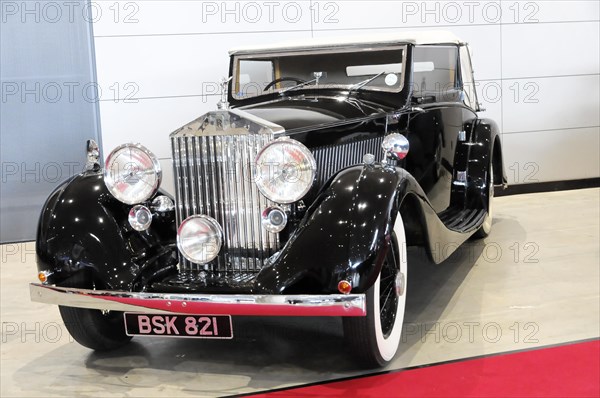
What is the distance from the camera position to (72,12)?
6109mm

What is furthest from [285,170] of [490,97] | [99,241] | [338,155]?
[490,97]

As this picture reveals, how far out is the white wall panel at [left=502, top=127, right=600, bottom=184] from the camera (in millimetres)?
7355

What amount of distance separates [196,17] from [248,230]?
3.77 m

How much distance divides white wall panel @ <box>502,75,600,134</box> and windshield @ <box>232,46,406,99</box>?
350 centimetres

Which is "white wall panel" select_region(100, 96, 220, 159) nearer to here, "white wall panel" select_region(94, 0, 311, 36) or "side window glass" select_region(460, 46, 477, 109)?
"white wall panel" select_region(94, 0, 311, 36)

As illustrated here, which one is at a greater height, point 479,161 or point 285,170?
point 285,170

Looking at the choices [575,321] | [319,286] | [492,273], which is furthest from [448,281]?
[319,286]

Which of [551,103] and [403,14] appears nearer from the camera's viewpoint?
[403,14]

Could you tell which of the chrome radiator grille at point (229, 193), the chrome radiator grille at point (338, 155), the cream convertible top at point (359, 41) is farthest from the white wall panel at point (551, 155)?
the chrome radiator grille at point (229, 193)

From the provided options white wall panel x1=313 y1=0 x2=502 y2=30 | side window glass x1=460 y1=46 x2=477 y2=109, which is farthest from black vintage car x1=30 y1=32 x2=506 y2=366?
white wall panel x1=313 y1=0 x2=502 y2=30

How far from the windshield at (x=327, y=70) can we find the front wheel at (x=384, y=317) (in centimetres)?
119

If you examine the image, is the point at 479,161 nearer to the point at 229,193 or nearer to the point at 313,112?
the point at 313,112

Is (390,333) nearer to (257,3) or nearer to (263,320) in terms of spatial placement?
(263,320)

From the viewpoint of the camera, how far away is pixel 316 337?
11.4 ft
